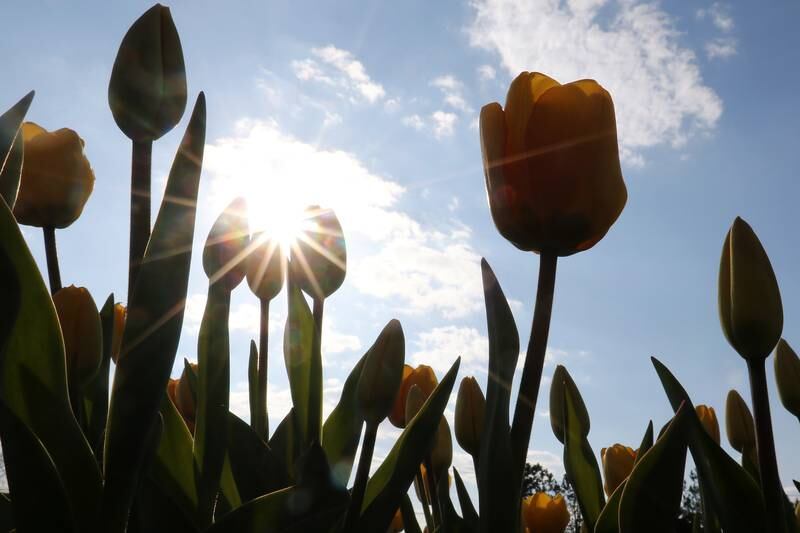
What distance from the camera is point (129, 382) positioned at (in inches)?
23.4

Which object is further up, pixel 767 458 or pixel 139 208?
pixel 139 208

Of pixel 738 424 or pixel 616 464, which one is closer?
pixel 616 464

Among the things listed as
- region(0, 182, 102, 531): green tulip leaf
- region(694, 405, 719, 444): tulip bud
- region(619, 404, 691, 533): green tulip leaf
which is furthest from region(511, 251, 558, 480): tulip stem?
region(694, 405, 719, 444): tulip bud

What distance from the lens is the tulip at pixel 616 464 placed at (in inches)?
51.6

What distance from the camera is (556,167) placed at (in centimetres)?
81

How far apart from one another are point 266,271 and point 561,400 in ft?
2.15

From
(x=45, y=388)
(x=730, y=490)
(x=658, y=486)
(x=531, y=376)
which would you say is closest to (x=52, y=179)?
(x=45, y=388)

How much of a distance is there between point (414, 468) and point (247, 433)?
0.29 m

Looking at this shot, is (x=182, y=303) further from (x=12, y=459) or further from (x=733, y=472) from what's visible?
(x=733, y=472)

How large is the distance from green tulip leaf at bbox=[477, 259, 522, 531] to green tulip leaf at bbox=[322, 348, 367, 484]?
321mm

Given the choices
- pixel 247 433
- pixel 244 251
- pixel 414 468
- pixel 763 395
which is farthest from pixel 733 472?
pixel 244 251

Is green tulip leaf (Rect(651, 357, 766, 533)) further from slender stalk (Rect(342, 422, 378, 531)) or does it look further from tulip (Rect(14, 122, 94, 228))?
tulip (Rect(14, 122, 94, 228))

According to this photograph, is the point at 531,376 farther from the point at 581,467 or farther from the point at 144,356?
the point at 581,467

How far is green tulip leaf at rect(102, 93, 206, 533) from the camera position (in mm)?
594
